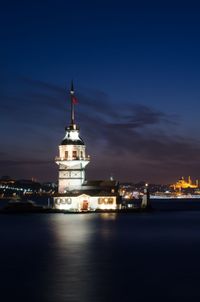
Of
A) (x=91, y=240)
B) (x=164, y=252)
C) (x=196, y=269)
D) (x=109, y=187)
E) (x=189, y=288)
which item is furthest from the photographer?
(x=109, y=187)

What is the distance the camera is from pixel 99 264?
120 ft

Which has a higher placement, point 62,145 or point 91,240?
point 62,145

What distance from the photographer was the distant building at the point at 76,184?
286ft

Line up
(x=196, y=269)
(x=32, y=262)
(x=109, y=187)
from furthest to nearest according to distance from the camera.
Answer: (x=109, y=187) → (x=32, y=262) → (x=196, y=269)

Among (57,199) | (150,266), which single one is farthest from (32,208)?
(150,266)

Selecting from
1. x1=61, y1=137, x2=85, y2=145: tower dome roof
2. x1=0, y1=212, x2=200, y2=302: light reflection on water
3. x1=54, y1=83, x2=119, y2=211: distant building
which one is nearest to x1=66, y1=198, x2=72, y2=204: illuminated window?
x1=54, y1=83, x2=119, y2=211: distant building

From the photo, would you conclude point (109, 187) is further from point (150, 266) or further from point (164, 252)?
point (150, 266)

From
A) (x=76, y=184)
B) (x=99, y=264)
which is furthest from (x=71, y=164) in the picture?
(x=99, y=264)

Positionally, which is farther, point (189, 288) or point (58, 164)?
point (58, 164)

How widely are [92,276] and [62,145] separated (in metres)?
59.8

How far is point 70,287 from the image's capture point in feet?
94.5

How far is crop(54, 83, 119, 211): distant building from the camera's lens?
286ft

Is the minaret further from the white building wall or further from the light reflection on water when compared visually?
the light reflection on water

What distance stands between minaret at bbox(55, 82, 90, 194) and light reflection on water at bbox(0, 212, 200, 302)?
94.3 feet
